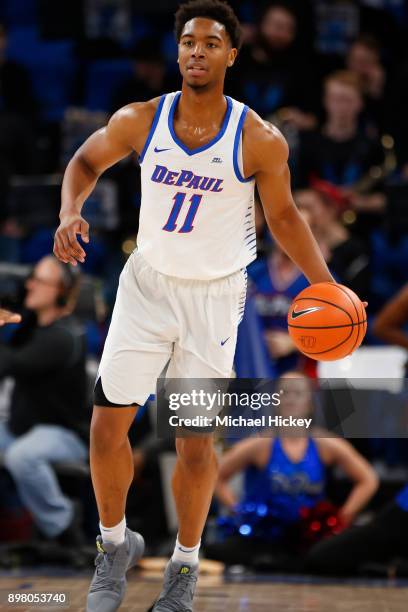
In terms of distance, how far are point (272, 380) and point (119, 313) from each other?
6.75ft

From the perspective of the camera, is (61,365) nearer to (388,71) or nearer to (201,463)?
(201,463)

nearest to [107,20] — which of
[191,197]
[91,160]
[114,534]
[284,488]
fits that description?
[284,488]

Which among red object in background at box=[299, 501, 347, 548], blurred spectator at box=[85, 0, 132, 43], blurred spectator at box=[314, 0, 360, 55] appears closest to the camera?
red object in background at box=[299, 501, 347, 548]

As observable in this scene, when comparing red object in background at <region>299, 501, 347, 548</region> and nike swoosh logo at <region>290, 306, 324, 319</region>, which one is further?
red object in background at <region>299, 501, 347, 548</region>

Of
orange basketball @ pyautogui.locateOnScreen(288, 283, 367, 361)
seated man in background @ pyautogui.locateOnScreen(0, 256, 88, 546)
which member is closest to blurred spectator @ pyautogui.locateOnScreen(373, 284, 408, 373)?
seated man in background @ pyautogui.locateOnScreen(0, 256, 88, 546)

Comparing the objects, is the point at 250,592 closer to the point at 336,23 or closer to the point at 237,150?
the point at 237,150

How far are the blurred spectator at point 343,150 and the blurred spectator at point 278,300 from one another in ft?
3.48

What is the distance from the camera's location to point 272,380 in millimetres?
6105

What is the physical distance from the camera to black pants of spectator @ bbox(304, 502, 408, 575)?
586 centimetres

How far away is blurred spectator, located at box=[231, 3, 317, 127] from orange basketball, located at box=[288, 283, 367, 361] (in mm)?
3897

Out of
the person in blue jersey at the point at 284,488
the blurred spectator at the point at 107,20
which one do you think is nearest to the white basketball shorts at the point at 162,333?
the person in blue jersey at the point at 284,488

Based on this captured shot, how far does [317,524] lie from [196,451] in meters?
2.17

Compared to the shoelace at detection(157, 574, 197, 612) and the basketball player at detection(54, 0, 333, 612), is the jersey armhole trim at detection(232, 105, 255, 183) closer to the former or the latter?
the basketball player at detection(54, 0, 333, 612)

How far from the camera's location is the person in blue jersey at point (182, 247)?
4.11 meters
